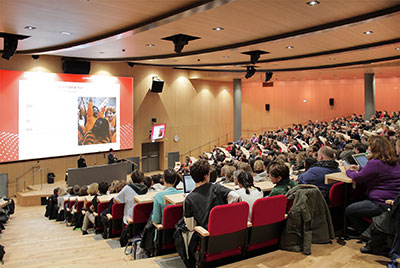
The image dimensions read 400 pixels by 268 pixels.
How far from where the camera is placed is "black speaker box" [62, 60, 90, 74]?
12496 mm

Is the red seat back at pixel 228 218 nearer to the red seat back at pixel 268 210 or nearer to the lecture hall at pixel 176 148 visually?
the lecture hall at pixel 176 148

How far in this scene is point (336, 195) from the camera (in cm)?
405

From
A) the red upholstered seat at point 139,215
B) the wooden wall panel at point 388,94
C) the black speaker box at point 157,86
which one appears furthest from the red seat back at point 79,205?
the wooden wall panel at point 388,94

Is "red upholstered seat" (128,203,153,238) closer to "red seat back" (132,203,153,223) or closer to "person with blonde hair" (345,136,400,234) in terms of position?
"red seat back" (132,203,153,223)

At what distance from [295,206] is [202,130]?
48.4 feet

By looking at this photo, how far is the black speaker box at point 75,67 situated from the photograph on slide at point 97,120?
102 centimetres

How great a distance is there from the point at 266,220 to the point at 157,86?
41.0 ft

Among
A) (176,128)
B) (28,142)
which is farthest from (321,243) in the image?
(176,128)

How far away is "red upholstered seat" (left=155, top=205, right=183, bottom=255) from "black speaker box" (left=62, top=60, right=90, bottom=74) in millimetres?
10360

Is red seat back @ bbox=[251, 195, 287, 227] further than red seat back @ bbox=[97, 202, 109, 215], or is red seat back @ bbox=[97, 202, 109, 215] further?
red seat back @ bbox=[97, 202, 109, 215]

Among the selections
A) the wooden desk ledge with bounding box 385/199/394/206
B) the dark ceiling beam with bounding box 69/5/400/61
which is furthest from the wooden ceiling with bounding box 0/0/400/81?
the wooden desk ledge with bounding box 385/199/394/206

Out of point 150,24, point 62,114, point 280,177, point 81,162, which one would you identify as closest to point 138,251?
point 280,177

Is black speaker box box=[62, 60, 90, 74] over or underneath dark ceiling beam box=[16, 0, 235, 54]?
over

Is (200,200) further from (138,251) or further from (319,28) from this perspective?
(319,28)
